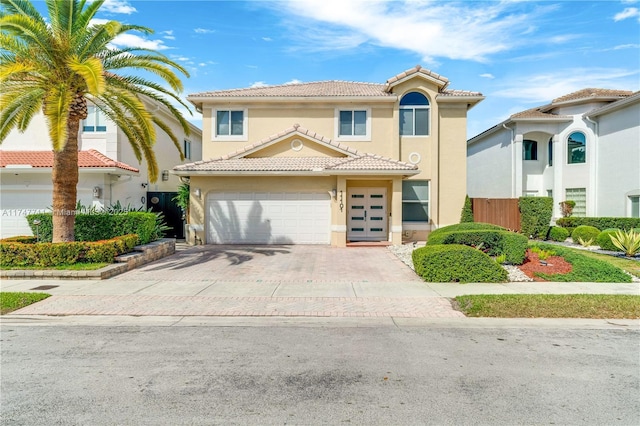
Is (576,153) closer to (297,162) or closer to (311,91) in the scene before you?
(311,91)

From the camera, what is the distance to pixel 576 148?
2192cm

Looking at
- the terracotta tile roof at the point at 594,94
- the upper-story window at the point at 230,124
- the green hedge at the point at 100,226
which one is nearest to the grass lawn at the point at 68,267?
the green hedge at the point at 100,226

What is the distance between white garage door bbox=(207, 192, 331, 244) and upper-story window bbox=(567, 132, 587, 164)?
1528 cm

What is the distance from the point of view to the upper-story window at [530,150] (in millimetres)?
23547

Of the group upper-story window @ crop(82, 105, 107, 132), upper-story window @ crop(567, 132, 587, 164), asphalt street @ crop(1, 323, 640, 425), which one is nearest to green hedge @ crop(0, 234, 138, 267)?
asphalt street @ crop(1, 323, 640, 425)

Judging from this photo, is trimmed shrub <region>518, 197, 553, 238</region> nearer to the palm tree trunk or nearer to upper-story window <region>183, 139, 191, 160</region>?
the palm tree trunk

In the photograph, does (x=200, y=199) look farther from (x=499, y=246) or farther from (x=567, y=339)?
(x=567, y=339)

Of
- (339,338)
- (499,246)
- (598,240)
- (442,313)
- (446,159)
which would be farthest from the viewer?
(446,159)

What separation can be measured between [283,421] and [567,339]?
4.81 metres

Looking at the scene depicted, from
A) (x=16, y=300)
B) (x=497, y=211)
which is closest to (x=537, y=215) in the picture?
(x=497, y=211)

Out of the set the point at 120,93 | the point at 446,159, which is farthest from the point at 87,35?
the point at 446,159

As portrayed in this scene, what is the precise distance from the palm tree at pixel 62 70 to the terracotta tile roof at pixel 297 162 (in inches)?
201

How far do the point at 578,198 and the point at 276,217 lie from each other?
57.1 ft

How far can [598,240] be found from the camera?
50.8 ft
